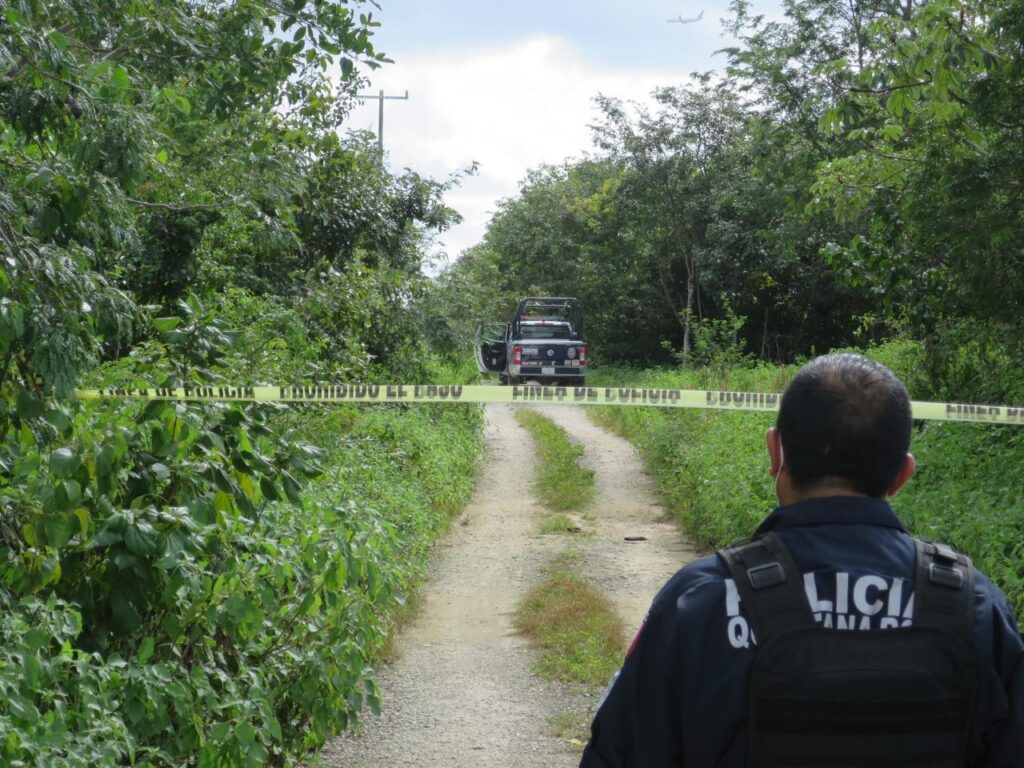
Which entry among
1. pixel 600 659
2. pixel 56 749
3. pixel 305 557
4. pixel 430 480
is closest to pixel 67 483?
pixel 56 749

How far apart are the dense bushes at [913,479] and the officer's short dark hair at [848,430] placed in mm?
4385

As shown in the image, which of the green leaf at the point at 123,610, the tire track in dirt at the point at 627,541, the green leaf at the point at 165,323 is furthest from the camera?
the tire track in dirt at the point at 627,541

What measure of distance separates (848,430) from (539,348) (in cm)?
2412

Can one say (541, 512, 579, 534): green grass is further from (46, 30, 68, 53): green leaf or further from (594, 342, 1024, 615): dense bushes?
(46, 30, 68, 53): green leaf

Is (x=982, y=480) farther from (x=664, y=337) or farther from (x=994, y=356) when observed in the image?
(x=664, y=337)

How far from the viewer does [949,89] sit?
7.30 metres

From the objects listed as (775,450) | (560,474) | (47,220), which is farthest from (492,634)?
(560,474)

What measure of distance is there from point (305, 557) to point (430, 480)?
7.08 meters

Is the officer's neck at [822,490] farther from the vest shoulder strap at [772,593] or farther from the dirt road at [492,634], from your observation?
the dirt road at [492,634]

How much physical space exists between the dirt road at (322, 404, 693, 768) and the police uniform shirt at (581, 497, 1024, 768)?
3.91 m

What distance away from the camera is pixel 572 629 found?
298 inches

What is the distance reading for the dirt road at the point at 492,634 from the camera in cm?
571

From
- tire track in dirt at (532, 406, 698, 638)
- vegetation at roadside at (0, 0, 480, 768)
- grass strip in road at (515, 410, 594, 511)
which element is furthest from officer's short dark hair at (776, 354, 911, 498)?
grass strip in road at (515, 410, 594, 511)

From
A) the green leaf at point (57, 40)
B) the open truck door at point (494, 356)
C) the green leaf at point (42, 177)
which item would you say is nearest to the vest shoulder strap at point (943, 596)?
the green leaf at point (42, 177)
